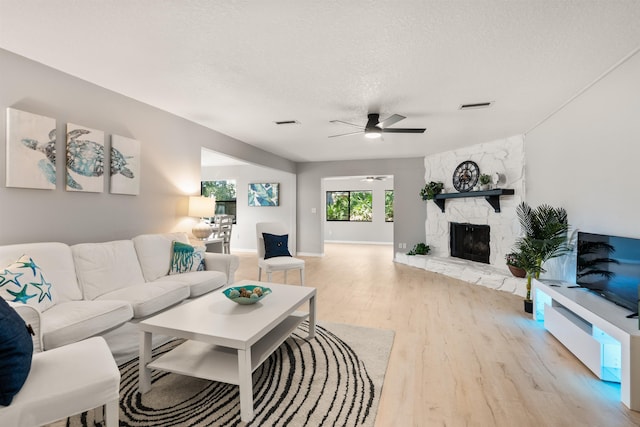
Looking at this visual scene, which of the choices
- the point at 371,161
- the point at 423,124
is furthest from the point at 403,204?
the point at 423,124

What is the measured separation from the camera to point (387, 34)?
202 cm

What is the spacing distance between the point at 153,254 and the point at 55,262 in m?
0.86

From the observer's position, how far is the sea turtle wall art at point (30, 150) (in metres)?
2.32

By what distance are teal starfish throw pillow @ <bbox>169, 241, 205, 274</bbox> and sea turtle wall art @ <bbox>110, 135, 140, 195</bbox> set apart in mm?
775

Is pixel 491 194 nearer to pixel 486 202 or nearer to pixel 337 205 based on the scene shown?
pixel 486 202

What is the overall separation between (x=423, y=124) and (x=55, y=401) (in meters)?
4.34

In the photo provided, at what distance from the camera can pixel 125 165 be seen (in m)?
3.19

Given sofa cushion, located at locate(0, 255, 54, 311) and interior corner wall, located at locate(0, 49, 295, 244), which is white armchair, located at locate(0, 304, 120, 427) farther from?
interior corner wall, located at locate(0, 49, 295, 244)

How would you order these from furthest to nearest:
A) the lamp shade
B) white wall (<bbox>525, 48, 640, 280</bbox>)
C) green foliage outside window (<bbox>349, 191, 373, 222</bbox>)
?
1. green foliage outside window (<bbox>349, 191, 373, 222</bbox>)
2. the lamp shade
3. white wall (<bbox>525, 48, 640, 280</bbox>)

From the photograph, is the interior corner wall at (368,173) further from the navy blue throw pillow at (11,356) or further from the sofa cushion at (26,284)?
the navy blue throw pillow at (11,356)

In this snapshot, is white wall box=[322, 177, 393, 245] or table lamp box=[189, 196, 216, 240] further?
white wall box=[322, 177, 393, 245]

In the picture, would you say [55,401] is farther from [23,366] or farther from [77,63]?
[77,63]

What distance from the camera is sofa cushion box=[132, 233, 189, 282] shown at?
3.03 metres

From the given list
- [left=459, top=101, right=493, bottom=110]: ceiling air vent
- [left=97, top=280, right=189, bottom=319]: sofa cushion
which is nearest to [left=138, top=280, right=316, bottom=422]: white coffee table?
[left=97, top=280, right=189, bottom=319]: sofa cushion
